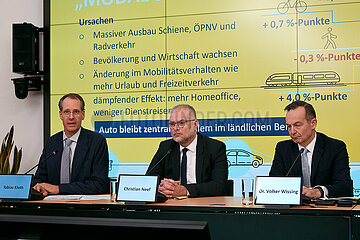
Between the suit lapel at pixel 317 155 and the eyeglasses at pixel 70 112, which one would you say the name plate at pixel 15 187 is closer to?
the eyeglasses at pixel 70 112

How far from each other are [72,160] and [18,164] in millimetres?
1976

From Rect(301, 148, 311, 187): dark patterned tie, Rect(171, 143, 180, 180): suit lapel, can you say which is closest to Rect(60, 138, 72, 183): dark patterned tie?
Rect(171, 143, 180, 180): suit lapel

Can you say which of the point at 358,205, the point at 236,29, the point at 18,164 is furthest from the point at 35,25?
the point at 358,205

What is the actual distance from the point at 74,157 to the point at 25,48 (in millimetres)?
2261

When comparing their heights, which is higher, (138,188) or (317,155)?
(317,155)

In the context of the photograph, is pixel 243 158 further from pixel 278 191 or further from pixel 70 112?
pixel 278 191

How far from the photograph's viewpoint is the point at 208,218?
7.45 ft

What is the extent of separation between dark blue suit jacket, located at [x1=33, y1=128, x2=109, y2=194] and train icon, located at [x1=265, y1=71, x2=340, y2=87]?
1.88 meters

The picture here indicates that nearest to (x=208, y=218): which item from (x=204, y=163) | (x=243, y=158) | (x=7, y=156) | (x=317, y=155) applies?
(x=204, y=163)

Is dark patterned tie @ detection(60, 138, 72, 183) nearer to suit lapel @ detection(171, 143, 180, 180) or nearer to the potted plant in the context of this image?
suit lapel @ detection(171, 143, 180, 180)

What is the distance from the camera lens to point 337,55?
13.9 feet

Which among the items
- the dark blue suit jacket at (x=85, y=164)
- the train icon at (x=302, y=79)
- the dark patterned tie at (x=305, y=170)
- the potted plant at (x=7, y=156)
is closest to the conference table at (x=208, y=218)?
the dark blue suit jacket at (x=85, y=164)

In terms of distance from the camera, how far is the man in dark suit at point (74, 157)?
10.7 feet

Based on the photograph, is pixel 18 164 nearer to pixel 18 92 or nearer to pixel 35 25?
pixel 18 92
